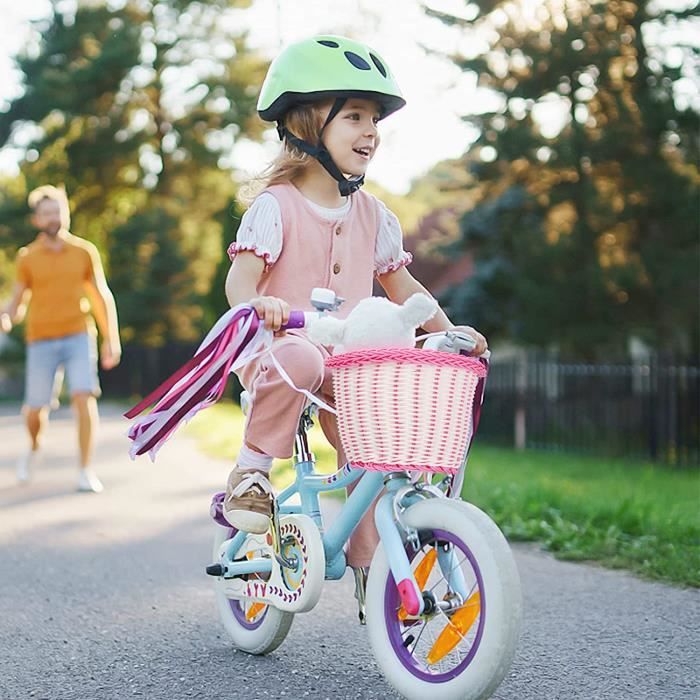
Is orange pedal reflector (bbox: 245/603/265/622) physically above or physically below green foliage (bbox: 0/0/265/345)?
below

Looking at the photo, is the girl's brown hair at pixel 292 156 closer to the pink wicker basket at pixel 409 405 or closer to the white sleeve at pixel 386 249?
the white sleeve at pixel 386 249

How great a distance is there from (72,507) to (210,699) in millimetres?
4512

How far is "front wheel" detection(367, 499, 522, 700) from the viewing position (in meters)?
2.76

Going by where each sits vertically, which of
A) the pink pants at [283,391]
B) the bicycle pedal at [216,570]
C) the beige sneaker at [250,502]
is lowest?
the bicycle pedal at [216,570]

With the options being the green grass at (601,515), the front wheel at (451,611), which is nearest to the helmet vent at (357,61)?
the front wheel at (451,611)

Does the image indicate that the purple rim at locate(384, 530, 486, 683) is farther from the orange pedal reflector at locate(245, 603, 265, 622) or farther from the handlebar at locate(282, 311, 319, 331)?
the orange pedal reflector at locate(245, 603, 265, 622)

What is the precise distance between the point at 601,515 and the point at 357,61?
3.90 m

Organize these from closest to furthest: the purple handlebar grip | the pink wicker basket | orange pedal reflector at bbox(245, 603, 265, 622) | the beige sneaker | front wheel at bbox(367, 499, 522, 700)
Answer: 1. front wheel at bbox(367, 499, 522, 700)
2. the pink wicker basket
3. the purple handlebar grip
4. the beige sneaker
5. orange pedal reflector at bbox(245, 603, 265, 622)

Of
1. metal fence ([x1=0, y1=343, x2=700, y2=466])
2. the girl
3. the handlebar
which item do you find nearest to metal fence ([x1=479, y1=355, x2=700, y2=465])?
metal fence ([x1=0, y1=343, x2=700, y2=466])

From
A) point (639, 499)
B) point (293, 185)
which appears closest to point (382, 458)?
point (293, 185)

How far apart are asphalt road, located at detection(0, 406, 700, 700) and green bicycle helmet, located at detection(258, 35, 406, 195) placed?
155cm

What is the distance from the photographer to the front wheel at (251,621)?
371cm

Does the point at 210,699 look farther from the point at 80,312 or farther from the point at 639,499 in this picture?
the point at 80,312

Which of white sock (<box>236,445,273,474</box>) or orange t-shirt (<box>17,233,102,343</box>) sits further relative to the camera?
orange t-shirt (<box>17,233,102,343</box>)
